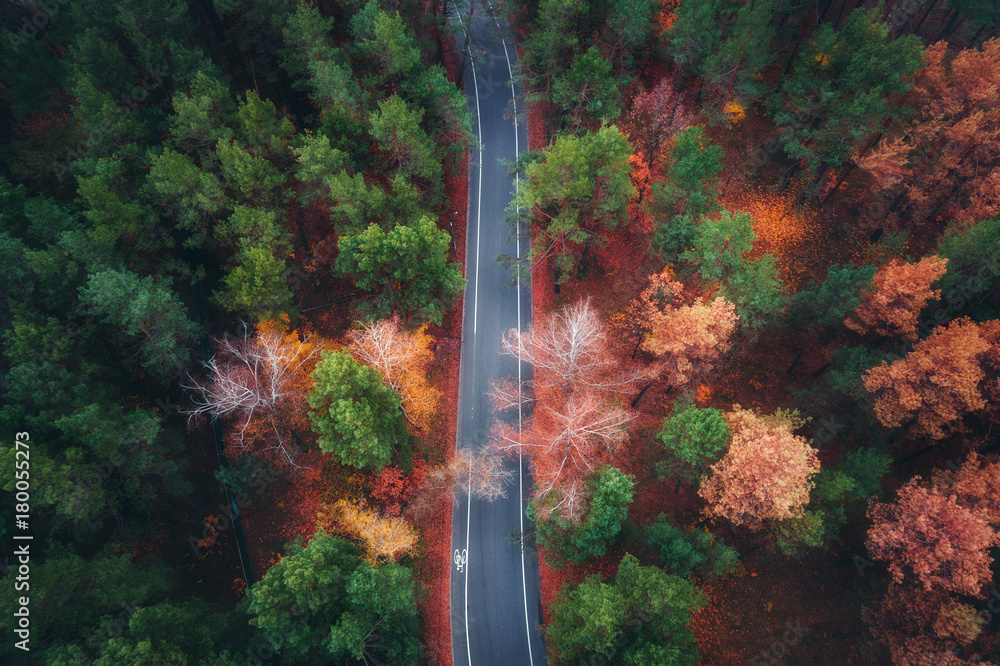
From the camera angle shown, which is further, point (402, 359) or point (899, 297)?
point (402, 359)

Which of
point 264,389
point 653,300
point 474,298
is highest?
point 474,298

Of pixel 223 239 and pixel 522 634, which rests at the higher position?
pixel 223 239

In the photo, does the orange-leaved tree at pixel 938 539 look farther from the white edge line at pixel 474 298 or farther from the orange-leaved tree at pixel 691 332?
the white edge line at pixel 474 298

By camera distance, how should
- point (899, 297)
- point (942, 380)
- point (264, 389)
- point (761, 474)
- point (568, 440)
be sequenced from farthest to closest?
1. point (568, 440)
2. point (899, 297)
3. point (264, 389)
4. point (942, 380)
5. point (761, 474)

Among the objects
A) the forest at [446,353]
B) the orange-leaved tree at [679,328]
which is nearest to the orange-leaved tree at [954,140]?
the forest at [446,353]

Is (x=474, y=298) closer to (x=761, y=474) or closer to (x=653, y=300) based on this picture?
(x=653, y=300)

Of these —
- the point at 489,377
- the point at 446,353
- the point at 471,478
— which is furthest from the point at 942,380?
the point at 446,353

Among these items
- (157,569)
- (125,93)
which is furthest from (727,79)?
(157,569)

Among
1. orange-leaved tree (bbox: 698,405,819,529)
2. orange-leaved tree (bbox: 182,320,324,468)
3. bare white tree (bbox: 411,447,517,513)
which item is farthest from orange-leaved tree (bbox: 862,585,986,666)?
orange-leaved tree (bbox: 182,320,324,468)

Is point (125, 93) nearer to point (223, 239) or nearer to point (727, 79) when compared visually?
point (223, 239)
